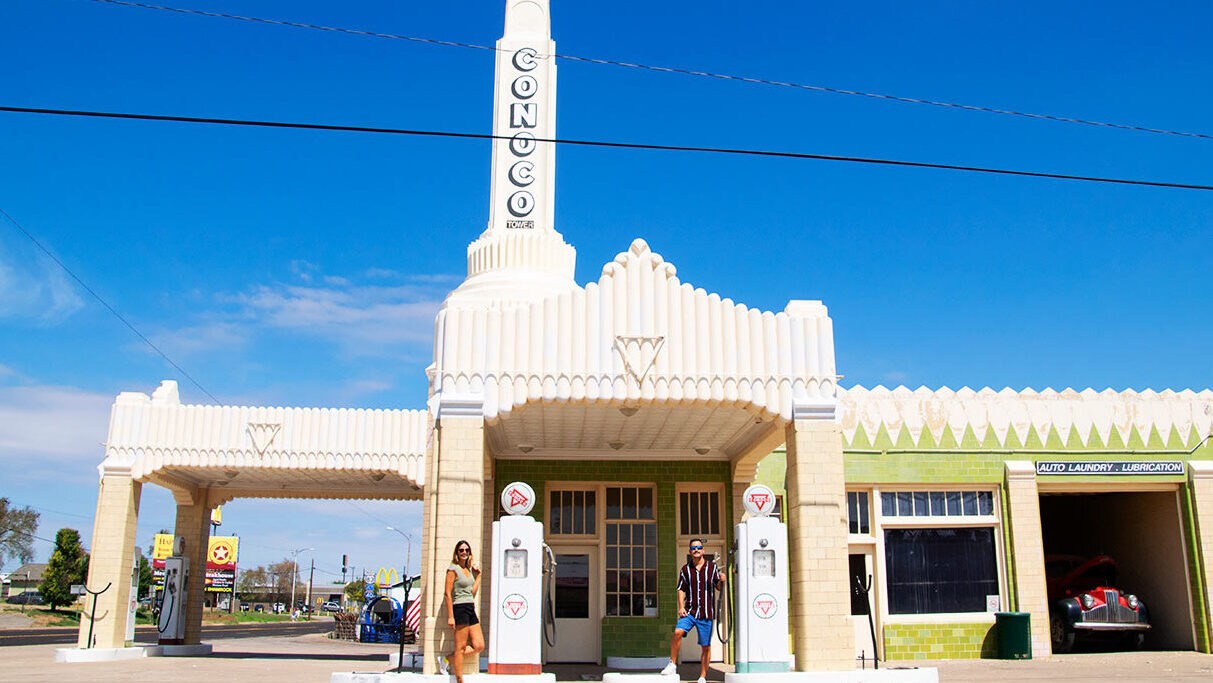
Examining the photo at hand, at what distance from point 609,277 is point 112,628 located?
13.3 meters

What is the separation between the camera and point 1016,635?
1866cm

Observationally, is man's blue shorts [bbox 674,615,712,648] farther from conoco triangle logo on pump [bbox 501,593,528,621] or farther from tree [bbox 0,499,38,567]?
tree [bbox 0,499,38,567]

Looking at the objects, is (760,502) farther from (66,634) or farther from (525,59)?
(66,634)

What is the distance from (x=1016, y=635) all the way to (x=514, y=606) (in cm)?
1099

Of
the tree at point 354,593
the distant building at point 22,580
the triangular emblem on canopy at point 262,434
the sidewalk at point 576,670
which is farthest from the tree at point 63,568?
the triangular emblem on canopy at point 262,434

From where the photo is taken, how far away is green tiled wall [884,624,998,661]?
1888cm

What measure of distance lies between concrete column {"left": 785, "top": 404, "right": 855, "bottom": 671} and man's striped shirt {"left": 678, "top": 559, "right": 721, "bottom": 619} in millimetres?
1239

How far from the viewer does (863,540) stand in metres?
19.4

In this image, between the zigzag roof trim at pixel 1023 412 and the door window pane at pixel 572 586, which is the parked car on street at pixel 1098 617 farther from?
the door window pane at pixel 572 586

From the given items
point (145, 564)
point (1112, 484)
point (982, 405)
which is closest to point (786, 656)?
point (982, 405)

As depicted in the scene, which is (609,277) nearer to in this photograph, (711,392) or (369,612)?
(711,392)

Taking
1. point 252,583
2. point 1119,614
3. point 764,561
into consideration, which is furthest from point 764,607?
point 252,583

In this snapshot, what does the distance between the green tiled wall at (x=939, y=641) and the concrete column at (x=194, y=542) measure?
15.2 metres

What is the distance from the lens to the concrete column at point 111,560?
1998 cm
